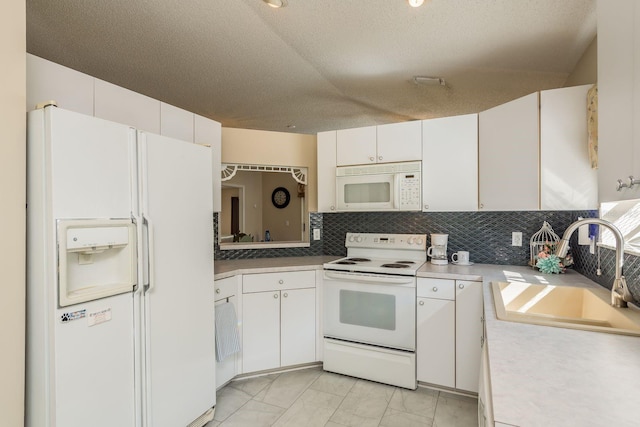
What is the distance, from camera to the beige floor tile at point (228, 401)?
2.12 m

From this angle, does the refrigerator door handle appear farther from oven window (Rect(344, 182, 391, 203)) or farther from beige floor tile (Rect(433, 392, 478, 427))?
beige floor tile (Rect(433, 392, 478, 427))

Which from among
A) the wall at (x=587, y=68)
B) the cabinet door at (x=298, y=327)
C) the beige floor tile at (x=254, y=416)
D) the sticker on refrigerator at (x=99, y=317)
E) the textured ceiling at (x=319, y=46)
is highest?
the textured ceiling at (x=319, y=46)

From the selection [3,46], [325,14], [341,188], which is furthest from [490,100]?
[3,46]

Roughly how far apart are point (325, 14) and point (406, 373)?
2.46 meters

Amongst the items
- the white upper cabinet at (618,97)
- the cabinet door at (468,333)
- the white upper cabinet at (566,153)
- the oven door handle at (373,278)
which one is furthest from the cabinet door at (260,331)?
the white upper cabinet at (618,97)

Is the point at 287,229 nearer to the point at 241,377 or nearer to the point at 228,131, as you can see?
the point at 228,131

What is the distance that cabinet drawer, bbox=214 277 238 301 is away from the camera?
2281 mm

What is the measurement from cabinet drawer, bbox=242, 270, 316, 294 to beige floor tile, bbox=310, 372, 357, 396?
0.73 m

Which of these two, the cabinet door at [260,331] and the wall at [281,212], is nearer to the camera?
the cabinet door at [260,331]

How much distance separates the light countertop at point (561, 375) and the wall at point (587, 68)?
67.4 inches

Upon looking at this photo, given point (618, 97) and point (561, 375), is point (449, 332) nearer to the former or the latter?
point (561, 375)

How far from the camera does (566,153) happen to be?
6.28 ft

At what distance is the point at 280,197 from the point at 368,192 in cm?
152

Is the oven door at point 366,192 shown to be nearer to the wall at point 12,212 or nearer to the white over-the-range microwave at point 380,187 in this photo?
the white over-the-range microwave at point 380,187
